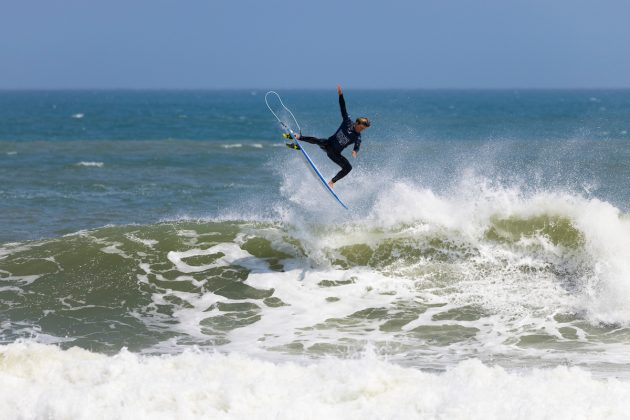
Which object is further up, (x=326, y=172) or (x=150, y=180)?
(x=326, y=172)

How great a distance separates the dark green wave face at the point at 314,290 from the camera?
1123cm

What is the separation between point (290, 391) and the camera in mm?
7863

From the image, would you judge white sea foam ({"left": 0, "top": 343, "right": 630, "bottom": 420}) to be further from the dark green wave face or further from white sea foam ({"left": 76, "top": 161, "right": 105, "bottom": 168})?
white sea foam ({"left": 76, "top": 161, "right": 105, "bottom": 168})

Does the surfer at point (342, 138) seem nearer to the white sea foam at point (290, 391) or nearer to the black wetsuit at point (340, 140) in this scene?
the black wetsuit at point (340, 140)

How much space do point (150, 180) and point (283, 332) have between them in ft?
62.7

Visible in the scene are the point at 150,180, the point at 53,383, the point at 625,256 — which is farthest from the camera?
the point at 150,180

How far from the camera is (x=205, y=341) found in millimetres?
11297

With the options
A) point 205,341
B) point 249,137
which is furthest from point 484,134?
point 205,341

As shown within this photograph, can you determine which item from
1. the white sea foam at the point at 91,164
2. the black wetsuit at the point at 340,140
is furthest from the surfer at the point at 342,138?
the white sea foam at the point at 91,164

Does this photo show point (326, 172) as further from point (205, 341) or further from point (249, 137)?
point (249, 137)

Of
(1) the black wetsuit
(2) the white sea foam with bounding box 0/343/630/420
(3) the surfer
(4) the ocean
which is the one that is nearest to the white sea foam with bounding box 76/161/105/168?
(4) the ocean

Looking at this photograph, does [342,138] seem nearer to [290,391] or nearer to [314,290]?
[314,290]

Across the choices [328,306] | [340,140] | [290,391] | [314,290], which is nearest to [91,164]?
[340,140]

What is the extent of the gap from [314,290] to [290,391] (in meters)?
5.80
